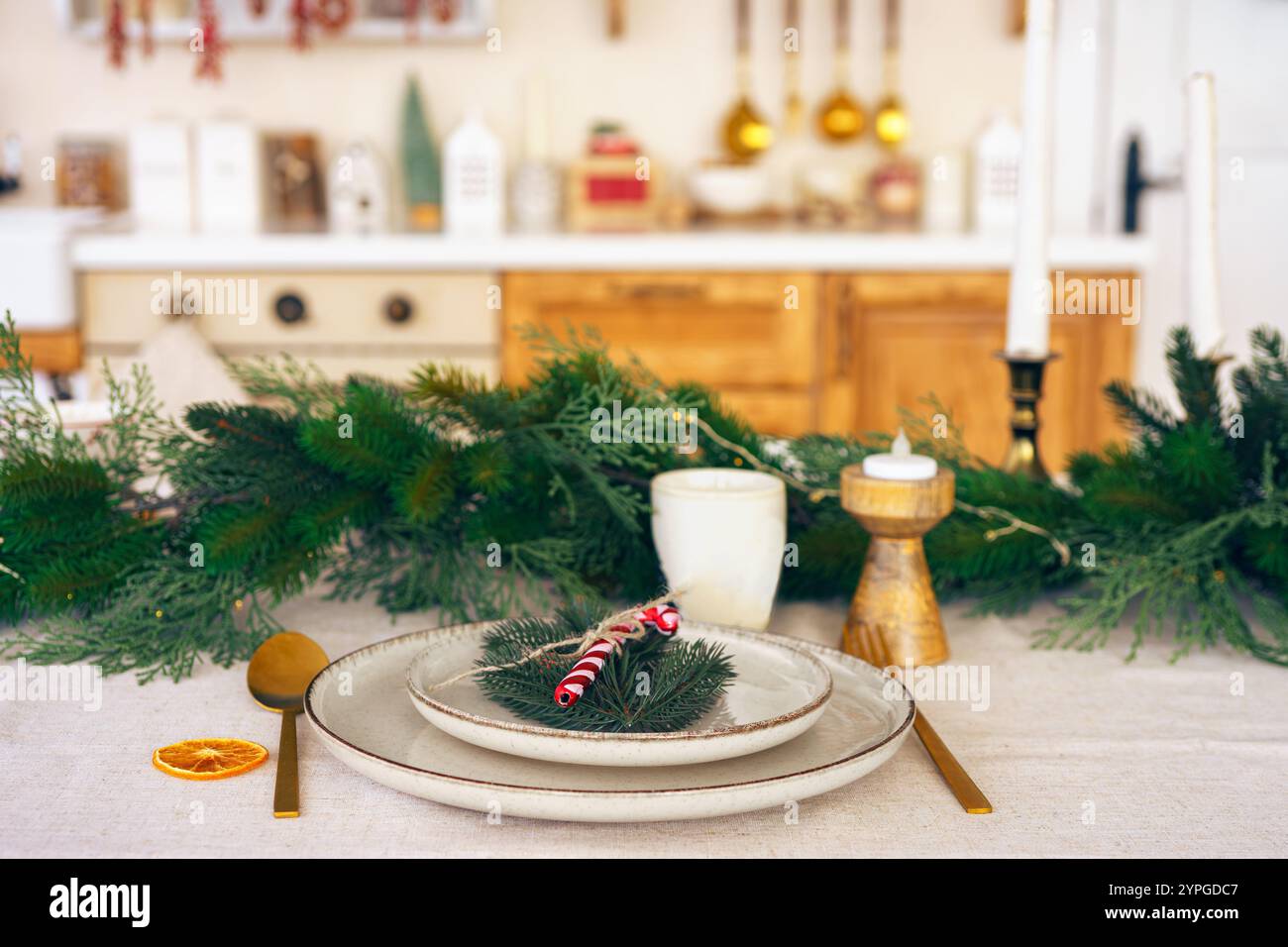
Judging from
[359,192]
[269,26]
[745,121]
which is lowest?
[359,192]

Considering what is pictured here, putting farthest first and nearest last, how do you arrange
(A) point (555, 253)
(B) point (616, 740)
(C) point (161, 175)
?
1. (C) point (161, 175)
2. (A) point (555, 253)
3. (B) point (616, 740)

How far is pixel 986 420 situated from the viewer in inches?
100

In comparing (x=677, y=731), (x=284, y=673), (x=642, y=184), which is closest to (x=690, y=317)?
(x=642, y=184)

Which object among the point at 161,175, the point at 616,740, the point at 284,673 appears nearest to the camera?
the point at 616,740

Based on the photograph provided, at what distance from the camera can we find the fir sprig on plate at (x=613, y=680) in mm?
565

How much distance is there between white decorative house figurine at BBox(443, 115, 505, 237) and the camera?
109 inches

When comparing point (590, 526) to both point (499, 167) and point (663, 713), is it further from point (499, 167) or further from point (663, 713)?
point (499, 167)

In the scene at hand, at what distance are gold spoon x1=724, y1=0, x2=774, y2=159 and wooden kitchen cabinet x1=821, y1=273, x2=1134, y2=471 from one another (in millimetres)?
649

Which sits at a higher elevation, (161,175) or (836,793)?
(161,175)

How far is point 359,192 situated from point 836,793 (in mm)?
2449

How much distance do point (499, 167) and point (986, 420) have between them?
1.17 metres

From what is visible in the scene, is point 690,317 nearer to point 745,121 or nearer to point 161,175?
point 745,121

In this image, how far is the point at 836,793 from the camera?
0.57m
